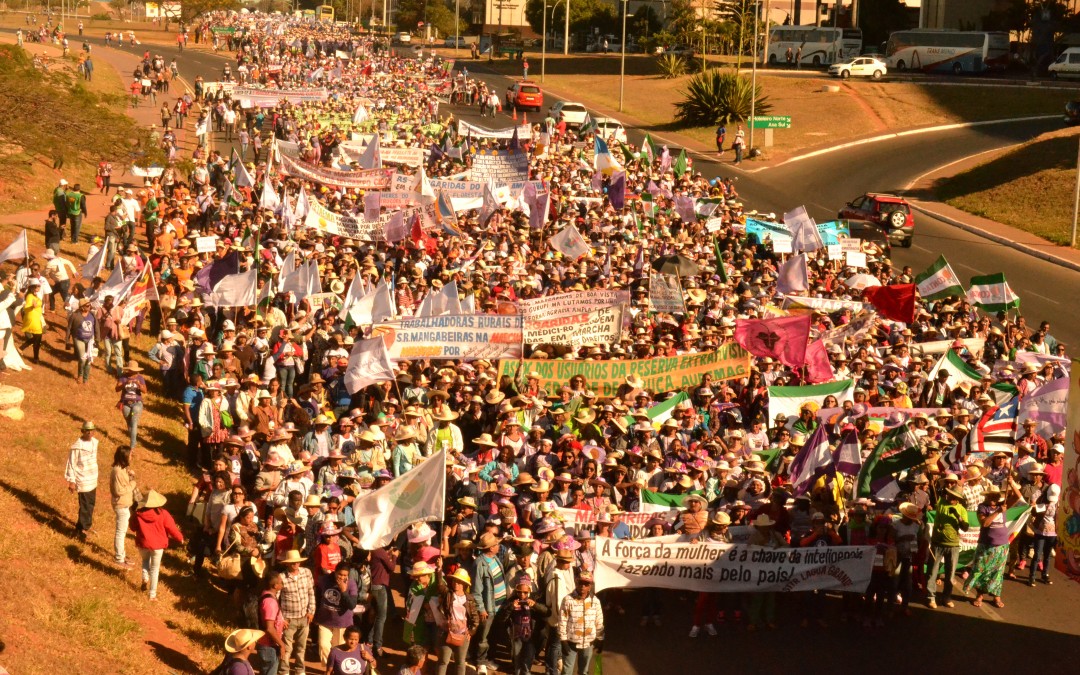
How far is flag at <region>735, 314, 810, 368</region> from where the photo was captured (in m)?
17.6

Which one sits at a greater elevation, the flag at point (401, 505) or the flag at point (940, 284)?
the flag at point (940, 284)

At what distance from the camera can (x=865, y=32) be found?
286ft

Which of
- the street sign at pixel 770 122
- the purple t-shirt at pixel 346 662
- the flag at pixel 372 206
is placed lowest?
the purple t-shirt at pixel 346 662

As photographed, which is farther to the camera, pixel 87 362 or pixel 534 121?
pixel 534 121

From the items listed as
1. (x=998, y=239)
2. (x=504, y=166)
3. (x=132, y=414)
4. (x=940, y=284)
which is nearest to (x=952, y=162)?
(x=998, y=239)

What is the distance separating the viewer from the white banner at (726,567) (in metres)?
13.0

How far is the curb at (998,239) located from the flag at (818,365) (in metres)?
18.4

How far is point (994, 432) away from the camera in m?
15.9

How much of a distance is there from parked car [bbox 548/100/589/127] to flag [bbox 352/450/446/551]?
4411 cm

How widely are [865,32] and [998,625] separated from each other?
78.3 m

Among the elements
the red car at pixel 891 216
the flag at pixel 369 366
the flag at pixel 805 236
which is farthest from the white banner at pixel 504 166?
the flag at pixel 369 366

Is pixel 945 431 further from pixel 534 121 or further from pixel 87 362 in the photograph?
pixel 534 121

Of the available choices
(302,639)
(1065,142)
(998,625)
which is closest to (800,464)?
(998,625)

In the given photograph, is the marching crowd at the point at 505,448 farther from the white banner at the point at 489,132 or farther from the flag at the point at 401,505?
the white banner at the point at 489,132
